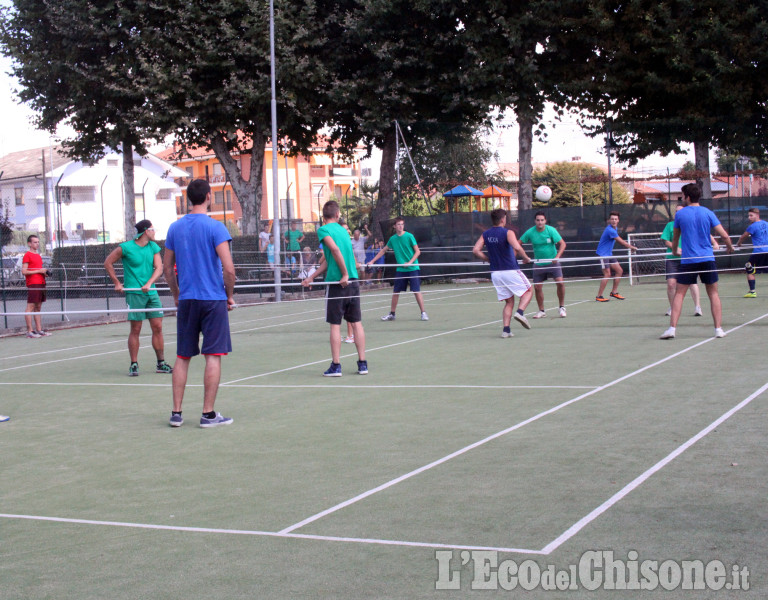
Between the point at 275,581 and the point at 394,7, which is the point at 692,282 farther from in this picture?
the point at 394,7

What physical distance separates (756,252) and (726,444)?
1258 centimetres

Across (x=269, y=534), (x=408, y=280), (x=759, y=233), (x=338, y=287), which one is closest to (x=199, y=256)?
(x=338, y=287)

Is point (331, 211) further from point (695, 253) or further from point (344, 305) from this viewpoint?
point (695, 253)

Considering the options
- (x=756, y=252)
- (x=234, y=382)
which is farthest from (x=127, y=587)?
(x=756, y=252)

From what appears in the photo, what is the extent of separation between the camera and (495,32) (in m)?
30.0

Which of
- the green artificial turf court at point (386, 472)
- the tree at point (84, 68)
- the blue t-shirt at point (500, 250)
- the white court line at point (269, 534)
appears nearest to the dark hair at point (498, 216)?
the blue t-shirt at point (500, 250)

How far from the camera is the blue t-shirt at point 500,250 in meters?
14.2

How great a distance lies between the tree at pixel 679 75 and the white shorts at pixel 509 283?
1602 centimetres

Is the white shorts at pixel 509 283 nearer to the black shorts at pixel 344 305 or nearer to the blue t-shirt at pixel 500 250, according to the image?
the blue t-shirt at pixel 500 250

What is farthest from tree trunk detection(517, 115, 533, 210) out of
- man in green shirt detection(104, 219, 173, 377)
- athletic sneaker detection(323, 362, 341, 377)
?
athletic sneaker detection(323, 362, 341, 377)

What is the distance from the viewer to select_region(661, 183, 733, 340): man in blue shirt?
1223cm

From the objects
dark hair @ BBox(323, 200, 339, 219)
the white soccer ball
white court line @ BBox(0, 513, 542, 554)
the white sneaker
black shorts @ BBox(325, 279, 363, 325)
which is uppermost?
the white soccer ball

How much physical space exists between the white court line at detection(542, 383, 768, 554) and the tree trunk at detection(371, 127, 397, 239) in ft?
82.7

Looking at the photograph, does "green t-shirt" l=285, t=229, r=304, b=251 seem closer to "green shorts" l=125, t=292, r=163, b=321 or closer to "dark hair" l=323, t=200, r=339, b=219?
"green shorts" l=125, t=292, r=163, b=321
